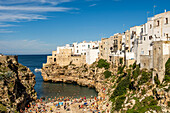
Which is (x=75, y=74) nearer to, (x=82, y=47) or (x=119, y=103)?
(x=82, y=47)

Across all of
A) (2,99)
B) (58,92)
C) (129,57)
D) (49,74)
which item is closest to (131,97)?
(129,57)

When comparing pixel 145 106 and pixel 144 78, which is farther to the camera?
pixel 144 78

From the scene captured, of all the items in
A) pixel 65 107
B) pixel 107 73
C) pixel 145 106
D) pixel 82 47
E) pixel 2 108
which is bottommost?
pixel 65 107

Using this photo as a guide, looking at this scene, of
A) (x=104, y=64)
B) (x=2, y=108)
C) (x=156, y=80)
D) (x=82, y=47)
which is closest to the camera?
(x=156, y=80)

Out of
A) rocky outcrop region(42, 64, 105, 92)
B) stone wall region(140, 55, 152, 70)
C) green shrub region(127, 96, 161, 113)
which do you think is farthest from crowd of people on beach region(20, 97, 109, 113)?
rocky outcrop region(42, 64, 105, 92)

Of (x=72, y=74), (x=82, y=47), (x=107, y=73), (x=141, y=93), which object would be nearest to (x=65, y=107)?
(x=107, y=73)

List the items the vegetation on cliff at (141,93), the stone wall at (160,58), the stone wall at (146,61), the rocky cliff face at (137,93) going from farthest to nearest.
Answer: the stone wall at (146,61) < the stone wall at (160,58) < the vegetation on cliff at (141,93) < the rocky cliff face at (137,93)

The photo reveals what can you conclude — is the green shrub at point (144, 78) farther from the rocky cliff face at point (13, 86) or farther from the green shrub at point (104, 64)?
the green shrub at point (104, 64)

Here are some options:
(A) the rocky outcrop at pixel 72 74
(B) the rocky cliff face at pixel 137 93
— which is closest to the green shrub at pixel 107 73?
(B) the rocky cliff face at pixel 137 93

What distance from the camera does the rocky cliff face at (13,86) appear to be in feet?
102

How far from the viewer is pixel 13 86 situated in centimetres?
3328

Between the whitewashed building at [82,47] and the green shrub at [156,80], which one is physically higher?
the whitewashed building at [82,47]

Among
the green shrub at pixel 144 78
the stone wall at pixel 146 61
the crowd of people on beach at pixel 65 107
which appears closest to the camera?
the green shrub at pixel 144 78

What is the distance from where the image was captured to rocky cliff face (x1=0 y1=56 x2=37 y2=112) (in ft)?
102
